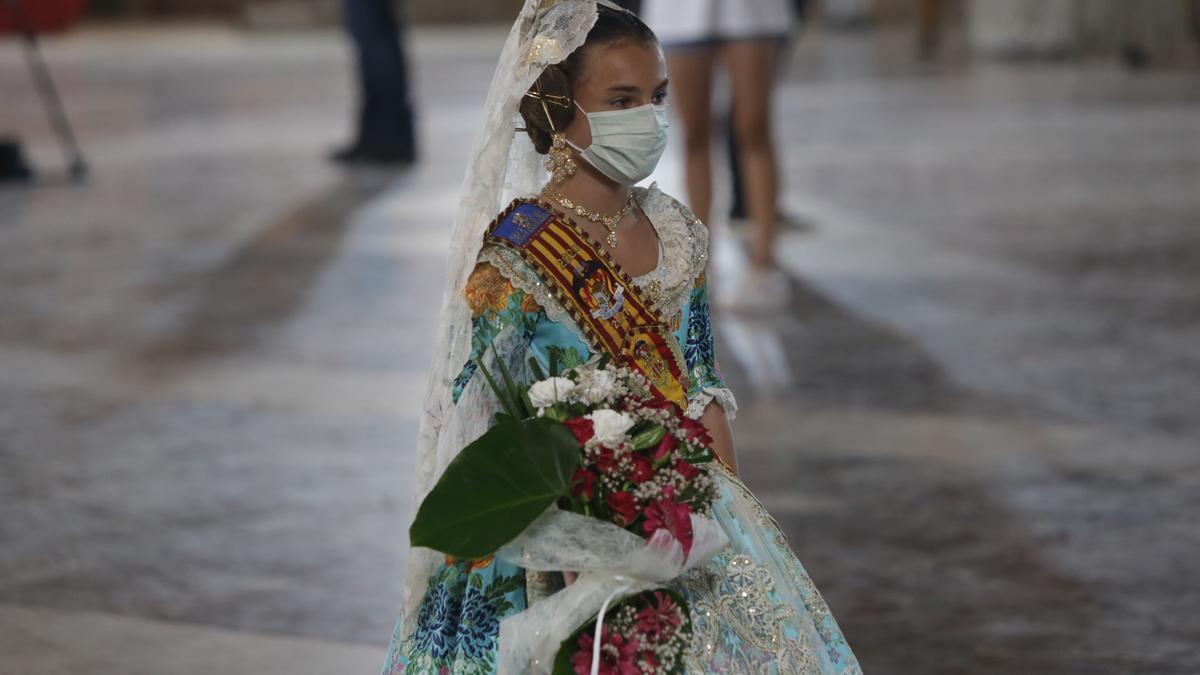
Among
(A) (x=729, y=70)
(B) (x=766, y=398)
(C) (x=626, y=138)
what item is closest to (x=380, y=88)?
(A) (x=729, y=70)

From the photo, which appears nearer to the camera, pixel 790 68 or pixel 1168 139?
pixel 1168 139

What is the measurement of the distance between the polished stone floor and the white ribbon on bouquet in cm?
118

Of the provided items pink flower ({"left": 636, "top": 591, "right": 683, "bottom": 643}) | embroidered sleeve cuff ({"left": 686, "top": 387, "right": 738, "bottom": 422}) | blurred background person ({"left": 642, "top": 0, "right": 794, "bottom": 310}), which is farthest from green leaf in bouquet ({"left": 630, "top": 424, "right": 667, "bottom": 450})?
blurred background person ({"left": 642, "top": 0, "right": 794, "bottom": 310})

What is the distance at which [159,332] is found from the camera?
595 centimetres

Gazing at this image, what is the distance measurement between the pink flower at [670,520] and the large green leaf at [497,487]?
109 millimetres

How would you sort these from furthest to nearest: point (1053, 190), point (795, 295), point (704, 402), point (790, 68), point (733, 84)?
point (790, 68)
point (1053, 190)
point (795, 295)
point (733, 84)
point (704, 402)

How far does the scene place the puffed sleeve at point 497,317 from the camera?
220 cm

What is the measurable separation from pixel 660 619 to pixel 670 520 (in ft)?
0.57

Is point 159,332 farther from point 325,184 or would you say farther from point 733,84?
point 325,184

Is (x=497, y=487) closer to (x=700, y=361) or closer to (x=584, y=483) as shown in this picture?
(x=584, y=483)

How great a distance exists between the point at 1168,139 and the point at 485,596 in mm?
8537

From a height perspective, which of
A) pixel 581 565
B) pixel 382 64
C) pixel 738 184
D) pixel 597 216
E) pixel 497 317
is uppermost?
pixel 597 216

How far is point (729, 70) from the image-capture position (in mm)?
5801

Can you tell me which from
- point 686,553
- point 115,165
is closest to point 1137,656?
point 686,553
